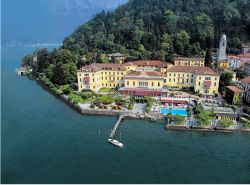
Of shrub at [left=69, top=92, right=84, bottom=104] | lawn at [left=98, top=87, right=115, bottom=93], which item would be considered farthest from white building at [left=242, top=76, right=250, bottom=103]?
shrub at [left=69, top=92, right=84, bottom=104]

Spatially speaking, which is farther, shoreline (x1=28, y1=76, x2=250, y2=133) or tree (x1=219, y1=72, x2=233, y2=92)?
tree (x1=219, y1=72, x2=233, y2=92)

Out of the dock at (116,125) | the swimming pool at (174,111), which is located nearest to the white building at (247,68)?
the swimming pool at (174,111)

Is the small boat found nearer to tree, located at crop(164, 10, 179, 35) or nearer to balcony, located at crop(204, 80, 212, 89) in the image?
balcony, located at crop(204, 80, 212, 89)

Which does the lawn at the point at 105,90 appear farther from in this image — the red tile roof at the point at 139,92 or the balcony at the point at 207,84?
the balcony at the point at 207,84

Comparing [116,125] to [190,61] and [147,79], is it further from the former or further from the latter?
[190,61]

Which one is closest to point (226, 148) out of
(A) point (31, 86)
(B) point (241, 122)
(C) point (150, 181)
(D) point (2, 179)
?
(B) point (241, 122)

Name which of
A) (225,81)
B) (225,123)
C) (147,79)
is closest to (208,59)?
(225,81)
